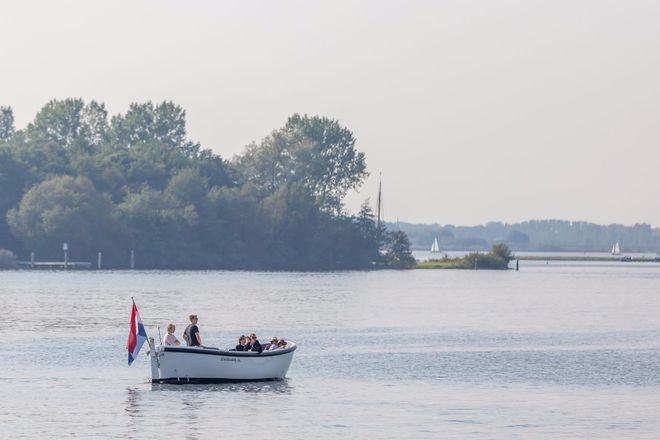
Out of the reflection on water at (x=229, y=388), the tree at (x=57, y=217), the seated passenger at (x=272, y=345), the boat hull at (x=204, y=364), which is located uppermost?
the tree at (x=57, y=217)

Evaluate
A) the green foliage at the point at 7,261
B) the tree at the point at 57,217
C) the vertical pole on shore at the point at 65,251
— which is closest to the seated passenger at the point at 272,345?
the tree at the point at 57,217

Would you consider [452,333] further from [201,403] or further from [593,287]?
[593,287]

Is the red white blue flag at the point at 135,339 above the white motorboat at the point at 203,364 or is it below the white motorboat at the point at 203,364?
above

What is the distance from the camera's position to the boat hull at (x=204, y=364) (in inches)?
2280

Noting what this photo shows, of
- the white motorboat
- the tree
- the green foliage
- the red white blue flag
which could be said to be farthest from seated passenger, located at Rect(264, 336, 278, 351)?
the green foliage

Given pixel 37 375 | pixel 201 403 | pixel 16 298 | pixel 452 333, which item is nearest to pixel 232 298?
pixel 16 298

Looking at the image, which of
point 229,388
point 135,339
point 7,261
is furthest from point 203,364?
point 7,261

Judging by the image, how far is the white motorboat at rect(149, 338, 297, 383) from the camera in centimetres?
5788

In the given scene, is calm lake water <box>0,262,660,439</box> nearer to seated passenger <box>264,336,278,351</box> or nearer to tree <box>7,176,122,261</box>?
seated passenger <box>264,336,278,351</box>

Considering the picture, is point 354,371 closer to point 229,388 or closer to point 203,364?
point 229,388

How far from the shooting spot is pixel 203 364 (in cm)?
5819

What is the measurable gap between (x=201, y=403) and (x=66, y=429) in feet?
24.1

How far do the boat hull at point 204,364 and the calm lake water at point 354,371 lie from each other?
0.55 m

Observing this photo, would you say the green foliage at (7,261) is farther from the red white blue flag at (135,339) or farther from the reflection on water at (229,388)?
the red white blue flag at (135,339)
